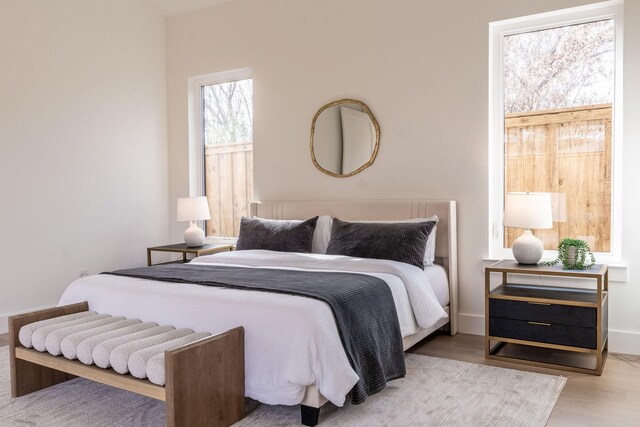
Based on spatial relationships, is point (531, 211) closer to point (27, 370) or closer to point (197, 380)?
point (197, 380)

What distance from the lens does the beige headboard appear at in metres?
4.04

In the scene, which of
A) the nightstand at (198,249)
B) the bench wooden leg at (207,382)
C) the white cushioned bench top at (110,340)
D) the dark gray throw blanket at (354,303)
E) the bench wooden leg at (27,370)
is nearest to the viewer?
the bench wooden leg at (207,382)

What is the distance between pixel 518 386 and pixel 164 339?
6.31 feet

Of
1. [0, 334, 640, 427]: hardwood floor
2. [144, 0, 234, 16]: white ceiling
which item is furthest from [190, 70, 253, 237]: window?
[0, 334, 640, 427]: hardwood floor

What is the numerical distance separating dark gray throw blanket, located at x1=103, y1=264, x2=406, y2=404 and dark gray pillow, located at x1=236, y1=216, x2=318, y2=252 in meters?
0.89

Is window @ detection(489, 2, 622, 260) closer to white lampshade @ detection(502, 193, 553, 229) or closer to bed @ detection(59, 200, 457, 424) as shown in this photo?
white lampshade @ detection(502, 193, 553, 229)

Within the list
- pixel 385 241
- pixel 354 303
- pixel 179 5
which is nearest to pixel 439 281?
pixel 385 241

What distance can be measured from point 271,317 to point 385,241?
4.78 ft

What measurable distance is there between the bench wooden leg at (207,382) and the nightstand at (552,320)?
5.81ft

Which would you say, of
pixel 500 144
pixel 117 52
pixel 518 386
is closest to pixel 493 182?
pixel 500 144

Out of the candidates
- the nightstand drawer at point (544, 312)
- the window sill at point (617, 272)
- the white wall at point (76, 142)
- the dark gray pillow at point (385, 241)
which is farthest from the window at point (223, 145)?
the window sill at point (617, 272)

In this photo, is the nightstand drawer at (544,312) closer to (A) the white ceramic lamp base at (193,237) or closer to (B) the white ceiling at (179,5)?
(A) the white ceramic lamp base at (193,237)

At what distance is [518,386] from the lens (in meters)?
2.94

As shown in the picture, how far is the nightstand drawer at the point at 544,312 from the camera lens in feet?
10.4
